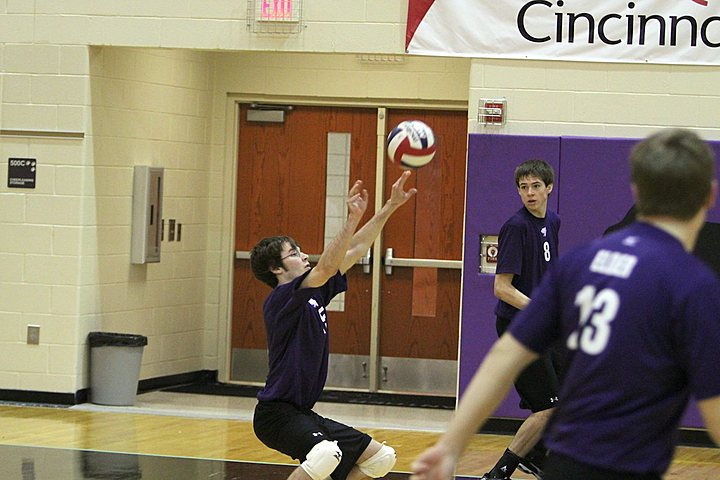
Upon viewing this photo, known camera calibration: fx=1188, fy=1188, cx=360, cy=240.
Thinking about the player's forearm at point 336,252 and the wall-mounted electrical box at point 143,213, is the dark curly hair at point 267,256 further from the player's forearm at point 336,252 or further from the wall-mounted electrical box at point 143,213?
the wall-mounted electrical box at point 143,213

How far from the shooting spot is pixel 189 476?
250 inches

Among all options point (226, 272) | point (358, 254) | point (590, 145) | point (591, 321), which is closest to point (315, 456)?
point (358, 254)

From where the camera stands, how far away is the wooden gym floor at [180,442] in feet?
21.4

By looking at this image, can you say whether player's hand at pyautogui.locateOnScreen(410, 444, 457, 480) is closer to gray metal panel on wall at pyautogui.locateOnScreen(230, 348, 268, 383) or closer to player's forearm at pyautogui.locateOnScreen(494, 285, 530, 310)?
player's forearm at pyautogui.locateOnScreen(494, 285, 530, 310)

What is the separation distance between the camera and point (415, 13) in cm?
822

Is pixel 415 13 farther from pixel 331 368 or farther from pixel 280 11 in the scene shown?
pixel 331 368

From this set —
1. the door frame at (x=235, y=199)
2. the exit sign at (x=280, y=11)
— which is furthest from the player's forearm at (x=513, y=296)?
the door frame at (x=235, y=199)

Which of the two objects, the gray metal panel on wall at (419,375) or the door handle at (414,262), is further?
the gray metal panel on wall at (419,375)

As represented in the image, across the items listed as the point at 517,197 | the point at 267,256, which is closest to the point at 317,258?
the point at 517,197

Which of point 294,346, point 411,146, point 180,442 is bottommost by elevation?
point 180,442

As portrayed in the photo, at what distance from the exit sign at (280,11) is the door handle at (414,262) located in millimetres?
2373

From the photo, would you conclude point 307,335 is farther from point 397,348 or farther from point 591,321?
point 397,348

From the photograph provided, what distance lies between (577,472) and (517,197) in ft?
19.3

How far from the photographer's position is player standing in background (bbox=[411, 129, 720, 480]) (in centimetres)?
228
